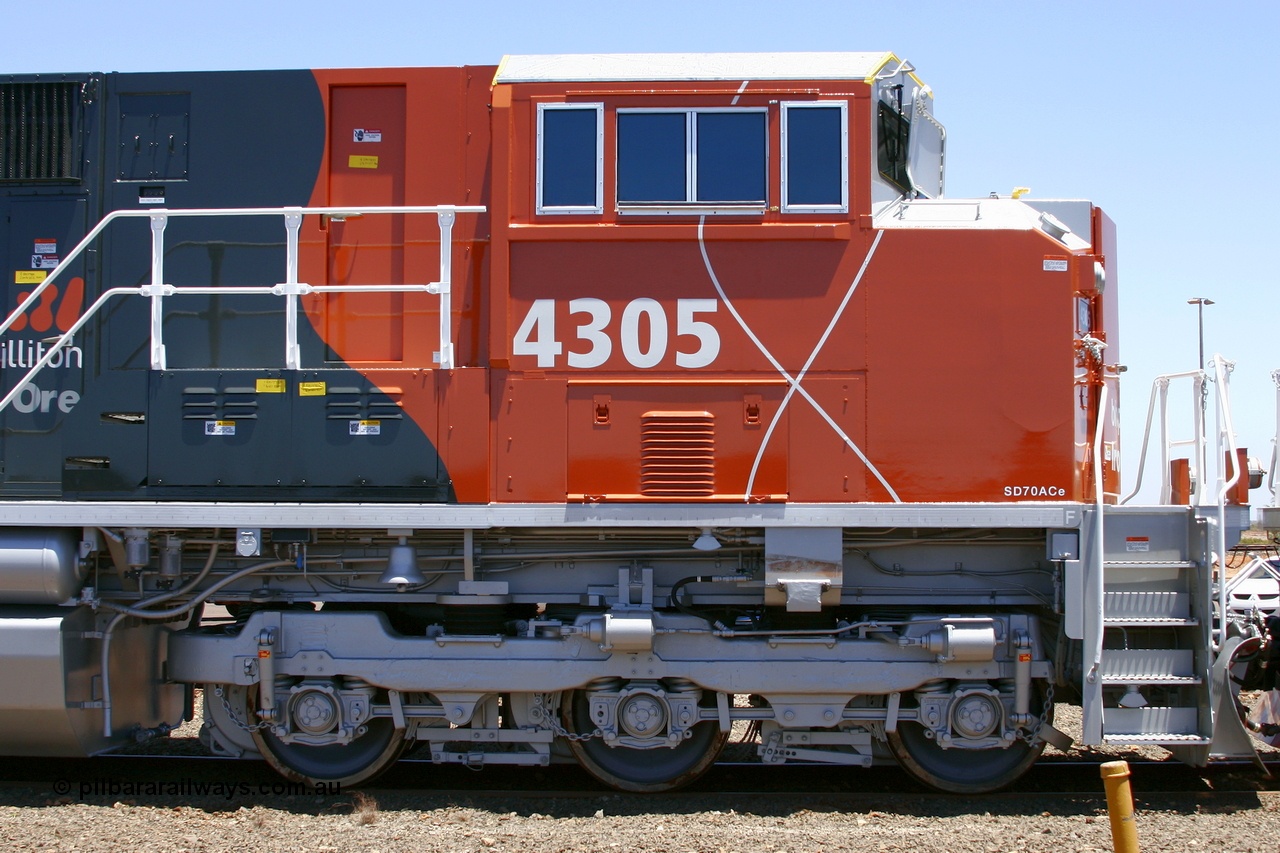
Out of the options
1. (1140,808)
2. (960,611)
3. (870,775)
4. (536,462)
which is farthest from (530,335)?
(1140,808)

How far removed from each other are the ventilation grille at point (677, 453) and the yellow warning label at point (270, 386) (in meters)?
2.38

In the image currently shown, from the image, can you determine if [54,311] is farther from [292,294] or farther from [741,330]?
[741,330]

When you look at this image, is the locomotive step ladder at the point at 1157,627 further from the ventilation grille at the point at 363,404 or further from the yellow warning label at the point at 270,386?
the yellow warning label at the point at 270,386

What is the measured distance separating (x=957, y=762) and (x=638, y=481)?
9.71 ft

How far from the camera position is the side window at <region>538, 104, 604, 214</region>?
6828 millimetres

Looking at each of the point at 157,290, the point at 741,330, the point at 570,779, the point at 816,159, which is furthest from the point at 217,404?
the point at 816,159

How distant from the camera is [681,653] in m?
6.96

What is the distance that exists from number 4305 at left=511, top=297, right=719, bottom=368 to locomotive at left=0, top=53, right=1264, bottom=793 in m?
0.02

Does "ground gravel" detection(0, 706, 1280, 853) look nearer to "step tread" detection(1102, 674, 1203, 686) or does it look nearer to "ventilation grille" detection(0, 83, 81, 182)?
"step tread" detection(1102, 674, 1203, 686)

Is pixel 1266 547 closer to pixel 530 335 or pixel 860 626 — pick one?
pixel 860 626

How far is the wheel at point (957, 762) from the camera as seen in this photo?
23.4 ft

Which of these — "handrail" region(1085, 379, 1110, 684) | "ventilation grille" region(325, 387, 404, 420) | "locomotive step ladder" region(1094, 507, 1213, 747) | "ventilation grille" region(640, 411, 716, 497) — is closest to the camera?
"handrail" region(1085, 379, 1110, 684)

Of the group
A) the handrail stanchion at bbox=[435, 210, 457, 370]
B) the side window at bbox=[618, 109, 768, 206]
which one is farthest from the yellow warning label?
the side window at bbox=[618, 109, 768, 206]

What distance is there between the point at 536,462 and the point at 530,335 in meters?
0.83
